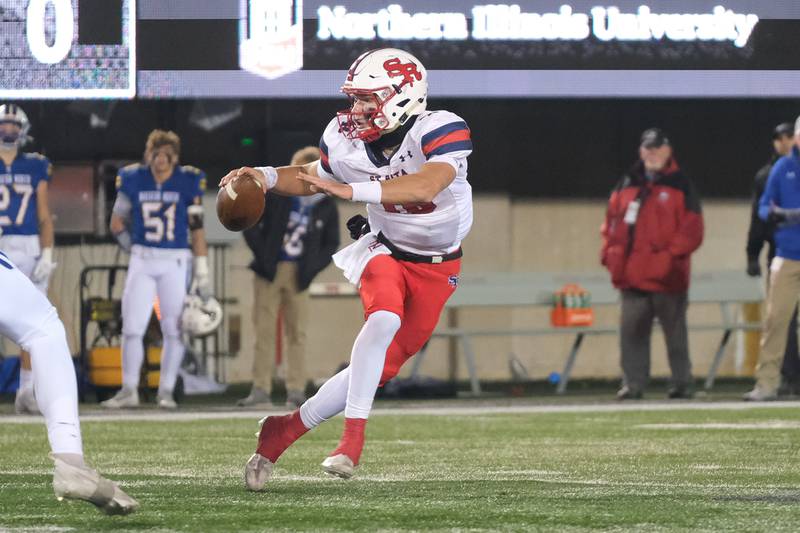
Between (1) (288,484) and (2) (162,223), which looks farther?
(2) (162,223)

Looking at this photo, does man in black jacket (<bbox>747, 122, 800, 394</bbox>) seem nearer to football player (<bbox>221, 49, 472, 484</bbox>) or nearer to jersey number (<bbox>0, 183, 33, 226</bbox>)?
jersey number (<bbox>0, 183, 33, 226</bbox>)

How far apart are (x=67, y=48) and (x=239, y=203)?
6035mm

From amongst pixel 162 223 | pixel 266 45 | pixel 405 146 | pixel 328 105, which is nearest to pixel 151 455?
pixel 405 146

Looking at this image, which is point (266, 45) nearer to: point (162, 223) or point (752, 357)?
point (162, 223)

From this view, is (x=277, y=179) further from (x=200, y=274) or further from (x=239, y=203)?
(x=200, y=274)

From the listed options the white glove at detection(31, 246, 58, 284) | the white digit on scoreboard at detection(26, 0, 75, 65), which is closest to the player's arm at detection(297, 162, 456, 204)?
the white glove at detection(31, 246, 58, 284)

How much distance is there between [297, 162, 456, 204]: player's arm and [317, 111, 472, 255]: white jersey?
0.45 feet

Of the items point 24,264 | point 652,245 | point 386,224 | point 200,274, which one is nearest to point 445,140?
point 386,224

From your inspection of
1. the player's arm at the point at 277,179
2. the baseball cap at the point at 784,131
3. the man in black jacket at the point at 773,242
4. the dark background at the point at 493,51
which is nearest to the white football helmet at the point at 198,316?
the dark background at the point at 493,51

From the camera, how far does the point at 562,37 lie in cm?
1122

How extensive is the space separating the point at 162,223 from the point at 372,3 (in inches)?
78.3

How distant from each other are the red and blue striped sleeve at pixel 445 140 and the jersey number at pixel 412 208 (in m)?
0.17

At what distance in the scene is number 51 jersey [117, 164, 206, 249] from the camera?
10500mm

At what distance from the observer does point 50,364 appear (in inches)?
171
